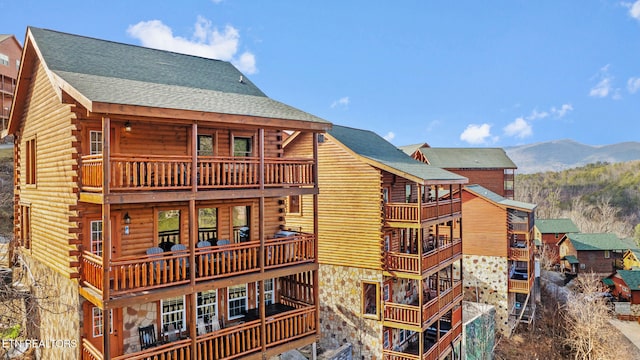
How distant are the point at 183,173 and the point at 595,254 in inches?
2078

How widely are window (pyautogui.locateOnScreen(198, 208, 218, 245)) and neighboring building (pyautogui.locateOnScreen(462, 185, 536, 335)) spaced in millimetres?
22373

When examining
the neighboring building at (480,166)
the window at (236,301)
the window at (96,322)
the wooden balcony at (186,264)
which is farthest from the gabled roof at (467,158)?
the window at (96,322)

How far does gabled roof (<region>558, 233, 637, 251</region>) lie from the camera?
154 ft

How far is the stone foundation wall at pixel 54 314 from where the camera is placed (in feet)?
35.3

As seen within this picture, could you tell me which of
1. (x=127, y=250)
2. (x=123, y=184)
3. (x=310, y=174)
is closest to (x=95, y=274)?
(x=127, y=250)

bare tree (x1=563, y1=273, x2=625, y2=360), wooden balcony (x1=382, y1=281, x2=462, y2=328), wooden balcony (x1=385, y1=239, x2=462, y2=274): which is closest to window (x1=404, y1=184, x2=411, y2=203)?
wooden balcony (x1=385, y1=239, x2=462, y2=274)

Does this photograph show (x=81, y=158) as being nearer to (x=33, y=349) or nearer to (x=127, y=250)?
(x=127, y=250)

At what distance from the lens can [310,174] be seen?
43.0 ft

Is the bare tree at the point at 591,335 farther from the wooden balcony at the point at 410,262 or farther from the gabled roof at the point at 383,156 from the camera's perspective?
the gabled roof at the point at 383,156

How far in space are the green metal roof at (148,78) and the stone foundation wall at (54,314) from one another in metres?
5.41

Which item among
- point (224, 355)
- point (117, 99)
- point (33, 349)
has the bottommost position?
point (33, 349)

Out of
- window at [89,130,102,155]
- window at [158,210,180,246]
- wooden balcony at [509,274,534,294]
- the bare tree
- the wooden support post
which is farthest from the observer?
wooden balcony at [509,274,534,294]

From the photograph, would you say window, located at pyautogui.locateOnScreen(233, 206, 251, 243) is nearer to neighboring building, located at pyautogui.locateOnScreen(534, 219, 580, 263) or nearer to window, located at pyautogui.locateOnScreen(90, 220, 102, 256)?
window, located at pyautogui.locateOnScreen(90, 220, 102, 256)

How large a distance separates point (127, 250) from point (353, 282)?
427 inches
